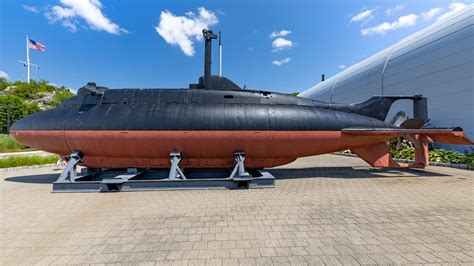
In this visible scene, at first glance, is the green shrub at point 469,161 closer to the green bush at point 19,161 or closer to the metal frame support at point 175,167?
the metal frame support at point 175,167

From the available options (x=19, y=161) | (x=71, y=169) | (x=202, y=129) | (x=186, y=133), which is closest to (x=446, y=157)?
(x=202, y=129)

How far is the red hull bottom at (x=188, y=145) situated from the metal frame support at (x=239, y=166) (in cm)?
20

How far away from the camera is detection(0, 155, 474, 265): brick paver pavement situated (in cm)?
321

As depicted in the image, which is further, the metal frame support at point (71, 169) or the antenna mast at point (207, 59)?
the antenna mast at point (207, 59)

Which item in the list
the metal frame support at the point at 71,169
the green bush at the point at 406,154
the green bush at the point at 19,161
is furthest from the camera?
the green bush at the point at 406,154

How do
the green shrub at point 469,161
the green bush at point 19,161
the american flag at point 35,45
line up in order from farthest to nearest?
the american flag at point 35,45 < the green bush at point 19,161 < the green shrub at point 469,161

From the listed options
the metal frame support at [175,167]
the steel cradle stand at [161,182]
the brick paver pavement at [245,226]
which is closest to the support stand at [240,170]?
the steel cradle stand at [161,182]

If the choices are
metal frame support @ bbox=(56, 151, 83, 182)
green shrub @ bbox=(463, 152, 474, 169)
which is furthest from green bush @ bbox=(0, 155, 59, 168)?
green shrub @ bbox=(463, 152, 474, 169)

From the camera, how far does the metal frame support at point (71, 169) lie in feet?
22.8

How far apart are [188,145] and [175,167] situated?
0.86 metres

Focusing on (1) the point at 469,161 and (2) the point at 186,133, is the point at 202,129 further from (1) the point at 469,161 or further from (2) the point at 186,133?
(1) the point at 469,161

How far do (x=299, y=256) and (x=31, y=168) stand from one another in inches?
582

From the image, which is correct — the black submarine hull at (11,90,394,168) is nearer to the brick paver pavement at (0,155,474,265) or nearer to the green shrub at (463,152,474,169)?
the brick paver pavement at (0,155,474,265)

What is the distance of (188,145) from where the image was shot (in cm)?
756
